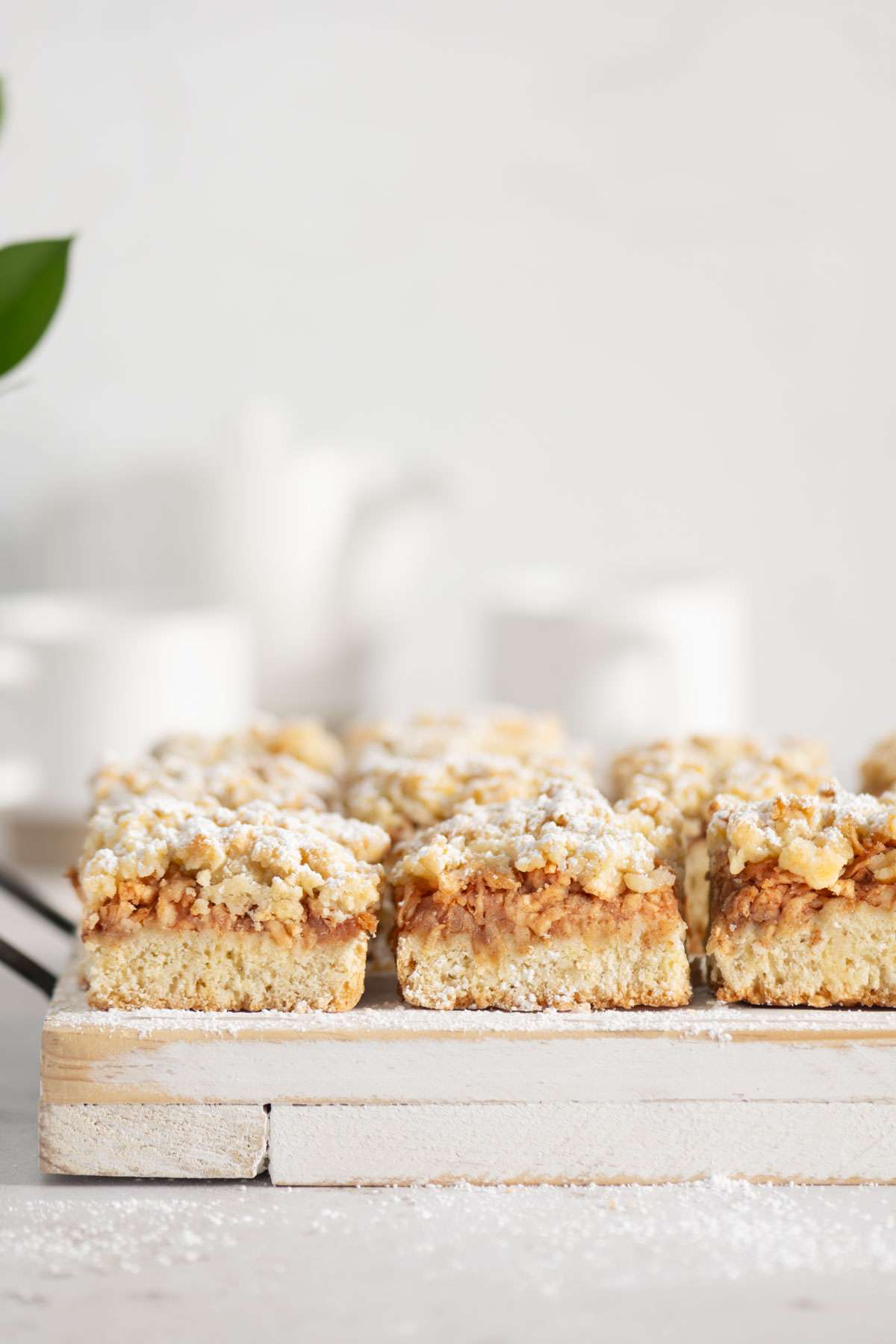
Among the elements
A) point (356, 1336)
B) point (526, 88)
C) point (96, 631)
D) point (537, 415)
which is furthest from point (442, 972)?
point (526, 88)

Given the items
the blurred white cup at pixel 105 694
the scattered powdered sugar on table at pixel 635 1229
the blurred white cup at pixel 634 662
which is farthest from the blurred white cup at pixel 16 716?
the scattered powdered sugar on table at pixel 635 1229

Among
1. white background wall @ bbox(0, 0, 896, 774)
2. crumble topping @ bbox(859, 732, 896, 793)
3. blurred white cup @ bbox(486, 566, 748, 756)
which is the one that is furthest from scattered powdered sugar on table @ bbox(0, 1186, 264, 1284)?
white background wall @ bbox(0, 0, 896, 774)

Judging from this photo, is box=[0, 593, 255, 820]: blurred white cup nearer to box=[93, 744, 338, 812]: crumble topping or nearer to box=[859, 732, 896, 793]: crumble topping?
box=[93, 744, 338, 812]: crumble topping

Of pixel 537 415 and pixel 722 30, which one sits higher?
pixel 722 30

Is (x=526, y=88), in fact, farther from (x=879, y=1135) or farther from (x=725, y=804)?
(x=879, y=1135)


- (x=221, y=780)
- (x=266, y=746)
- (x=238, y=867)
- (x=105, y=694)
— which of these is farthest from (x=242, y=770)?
(x=105, y=694)

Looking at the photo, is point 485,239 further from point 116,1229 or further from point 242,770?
point 116,1229
